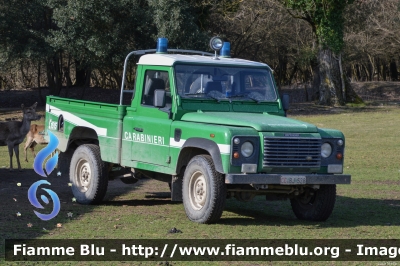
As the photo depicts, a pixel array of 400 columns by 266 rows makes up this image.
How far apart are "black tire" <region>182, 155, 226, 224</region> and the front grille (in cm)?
69

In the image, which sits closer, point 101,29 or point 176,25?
point 176,25

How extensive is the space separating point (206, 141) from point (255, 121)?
2.35 ft

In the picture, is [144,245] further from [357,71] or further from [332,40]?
[357,71]

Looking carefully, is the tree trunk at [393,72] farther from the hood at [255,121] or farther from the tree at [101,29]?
the hood at [255,121]

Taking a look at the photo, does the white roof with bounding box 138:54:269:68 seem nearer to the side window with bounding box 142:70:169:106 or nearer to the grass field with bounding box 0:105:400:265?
the side window with bounding box 142:70:169:106

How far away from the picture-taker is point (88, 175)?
12.2 meters

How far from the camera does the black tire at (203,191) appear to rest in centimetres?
982

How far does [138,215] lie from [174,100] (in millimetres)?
1786

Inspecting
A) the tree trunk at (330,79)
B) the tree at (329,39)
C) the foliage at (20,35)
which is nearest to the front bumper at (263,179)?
the tree at (329,39)

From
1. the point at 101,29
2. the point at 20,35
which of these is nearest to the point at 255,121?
the point at 101,29

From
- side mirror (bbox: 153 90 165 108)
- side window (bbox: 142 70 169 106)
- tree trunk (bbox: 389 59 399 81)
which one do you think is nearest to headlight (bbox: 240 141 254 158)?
side mirror (bbox: 153 90 165 108)

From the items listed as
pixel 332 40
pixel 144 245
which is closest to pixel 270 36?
pixel 332 40

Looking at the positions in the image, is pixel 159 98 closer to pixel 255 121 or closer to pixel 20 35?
pixel 255 121

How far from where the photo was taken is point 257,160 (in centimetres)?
975
